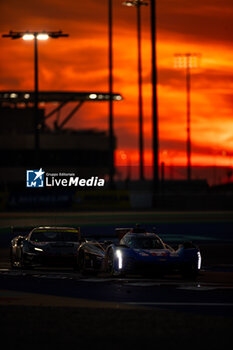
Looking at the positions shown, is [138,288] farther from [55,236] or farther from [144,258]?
[55,236]

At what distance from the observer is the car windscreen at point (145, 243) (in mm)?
23891

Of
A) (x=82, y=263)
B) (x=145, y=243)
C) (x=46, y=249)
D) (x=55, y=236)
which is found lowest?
(x=82, y=263)

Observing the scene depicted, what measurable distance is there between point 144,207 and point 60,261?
52935 millimetres

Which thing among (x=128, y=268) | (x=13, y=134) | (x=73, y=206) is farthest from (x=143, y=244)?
(x=13, y=134)

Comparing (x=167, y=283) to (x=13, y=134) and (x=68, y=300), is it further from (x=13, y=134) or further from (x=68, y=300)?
(x=13, y=134)

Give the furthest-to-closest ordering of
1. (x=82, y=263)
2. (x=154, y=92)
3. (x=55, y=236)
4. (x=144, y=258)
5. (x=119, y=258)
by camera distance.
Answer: (x=154, y=92)
(x=55, y=236)
(x=82, y=263)
(x=119, y=258)
(x=144, y=258)

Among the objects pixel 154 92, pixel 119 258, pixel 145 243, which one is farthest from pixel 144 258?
pixel 154 92

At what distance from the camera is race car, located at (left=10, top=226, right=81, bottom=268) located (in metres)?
26.2

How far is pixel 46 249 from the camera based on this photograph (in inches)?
1033

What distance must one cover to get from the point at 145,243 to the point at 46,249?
3.21 meters

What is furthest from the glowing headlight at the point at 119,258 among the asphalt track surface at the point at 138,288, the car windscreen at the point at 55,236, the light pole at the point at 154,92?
the light pole at the point at 154,92

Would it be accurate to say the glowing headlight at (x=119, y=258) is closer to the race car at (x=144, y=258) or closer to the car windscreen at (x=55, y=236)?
the race car at (x=144, y=258)

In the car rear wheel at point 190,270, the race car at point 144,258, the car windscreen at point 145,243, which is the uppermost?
the car windscreen at point 145,243

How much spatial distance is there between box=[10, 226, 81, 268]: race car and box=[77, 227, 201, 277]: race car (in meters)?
1.77
